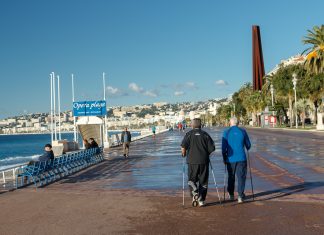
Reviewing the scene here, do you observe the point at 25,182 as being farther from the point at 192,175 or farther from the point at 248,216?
the point at 248,216

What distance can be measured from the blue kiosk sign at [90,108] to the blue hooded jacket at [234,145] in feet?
92.0

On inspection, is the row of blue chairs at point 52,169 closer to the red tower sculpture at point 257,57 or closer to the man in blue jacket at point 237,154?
the man in blue jacket at point 237,154

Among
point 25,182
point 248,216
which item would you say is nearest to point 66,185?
point 25,182

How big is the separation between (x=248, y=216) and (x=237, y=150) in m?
1.75

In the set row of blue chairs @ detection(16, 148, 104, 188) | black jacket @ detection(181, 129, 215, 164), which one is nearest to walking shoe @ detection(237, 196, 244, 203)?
black jacket @ detection(181, 129, 215, 164)

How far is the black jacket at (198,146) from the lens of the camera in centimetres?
969

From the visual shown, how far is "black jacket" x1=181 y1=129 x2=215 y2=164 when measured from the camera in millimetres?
9688

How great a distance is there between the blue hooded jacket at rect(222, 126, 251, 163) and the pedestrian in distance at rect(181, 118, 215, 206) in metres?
0.50

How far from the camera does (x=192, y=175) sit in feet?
31.9

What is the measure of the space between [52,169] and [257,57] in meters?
127

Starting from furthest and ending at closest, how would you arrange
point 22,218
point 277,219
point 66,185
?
point 66,185, point 22,218, point 277,219

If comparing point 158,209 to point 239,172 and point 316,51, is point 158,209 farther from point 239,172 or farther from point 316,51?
point 316,51

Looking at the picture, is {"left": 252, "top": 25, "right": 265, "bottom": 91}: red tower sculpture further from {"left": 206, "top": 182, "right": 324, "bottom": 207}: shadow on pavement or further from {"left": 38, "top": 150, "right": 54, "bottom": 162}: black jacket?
{"left": 206, "top": 182, "right": 324, "bottom": 207}: shadow on pavement

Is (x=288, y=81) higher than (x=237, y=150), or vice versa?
(x=288, y=81)
